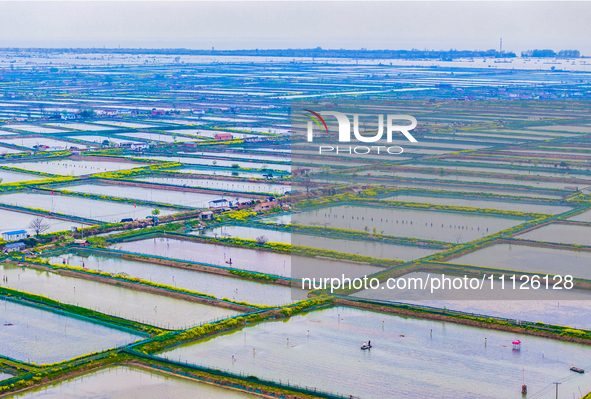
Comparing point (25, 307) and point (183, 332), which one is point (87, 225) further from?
point (183, 332)

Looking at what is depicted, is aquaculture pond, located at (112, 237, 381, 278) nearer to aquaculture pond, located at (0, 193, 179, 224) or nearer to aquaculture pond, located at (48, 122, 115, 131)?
aquaculture pond, located at (0, 193, 179, 224)

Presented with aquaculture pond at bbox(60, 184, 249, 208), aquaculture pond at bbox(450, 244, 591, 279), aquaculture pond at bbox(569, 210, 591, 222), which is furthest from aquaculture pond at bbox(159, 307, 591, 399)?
aquaculture pond at bbox(60, 184, 249, 208)

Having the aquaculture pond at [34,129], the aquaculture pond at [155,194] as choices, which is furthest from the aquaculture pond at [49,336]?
the aquaculture pond at [34,129]

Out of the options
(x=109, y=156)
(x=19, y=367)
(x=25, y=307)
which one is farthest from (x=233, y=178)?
(x=19, y=367)

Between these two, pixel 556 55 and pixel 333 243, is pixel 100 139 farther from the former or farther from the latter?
pixel 556 55

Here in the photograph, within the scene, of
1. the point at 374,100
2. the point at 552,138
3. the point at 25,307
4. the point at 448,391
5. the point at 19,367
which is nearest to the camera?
the point at 448,391

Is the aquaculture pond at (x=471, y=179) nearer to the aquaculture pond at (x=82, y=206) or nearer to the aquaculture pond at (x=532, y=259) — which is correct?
the aquaculture pond at (x=532, y=259)
